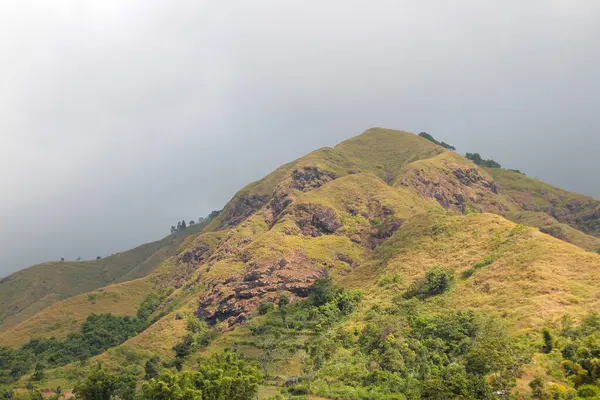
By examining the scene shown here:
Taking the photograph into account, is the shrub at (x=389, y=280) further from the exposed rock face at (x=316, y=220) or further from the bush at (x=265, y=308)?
the exposed rock face at (x=316, y=220)

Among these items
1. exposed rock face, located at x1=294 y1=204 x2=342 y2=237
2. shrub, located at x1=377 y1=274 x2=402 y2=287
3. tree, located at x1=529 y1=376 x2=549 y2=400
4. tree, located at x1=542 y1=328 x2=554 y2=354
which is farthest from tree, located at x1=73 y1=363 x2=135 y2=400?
exposed rock face, located at x1=294 y1=204 x2=342 y2=237

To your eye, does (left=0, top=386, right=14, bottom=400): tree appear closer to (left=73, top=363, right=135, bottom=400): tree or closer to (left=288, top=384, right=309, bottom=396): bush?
(left=73, top=363, right=135, bottom=400): tree

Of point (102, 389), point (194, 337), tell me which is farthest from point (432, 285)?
point (102, 389)

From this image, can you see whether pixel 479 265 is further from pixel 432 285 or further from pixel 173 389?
pixel 173 389

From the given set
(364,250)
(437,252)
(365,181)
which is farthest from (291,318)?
(365,181)

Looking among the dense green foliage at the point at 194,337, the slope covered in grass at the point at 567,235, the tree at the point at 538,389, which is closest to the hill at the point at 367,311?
the tree at the point at 538,389

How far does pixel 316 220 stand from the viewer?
16800 centimetres

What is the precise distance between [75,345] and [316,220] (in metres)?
93.1

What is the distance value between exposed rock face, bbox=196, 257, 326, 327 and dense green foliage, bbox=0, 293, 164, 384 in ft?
128

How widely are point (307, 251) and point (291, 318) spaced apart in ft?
132

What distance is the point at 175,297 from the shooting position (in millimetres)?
173750

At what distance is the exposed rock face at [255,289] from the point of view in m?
129

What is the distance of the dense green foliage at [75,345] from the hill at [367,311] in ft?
2.89

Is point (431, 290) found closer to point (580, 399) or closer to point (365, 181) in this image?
point (580, 399)
